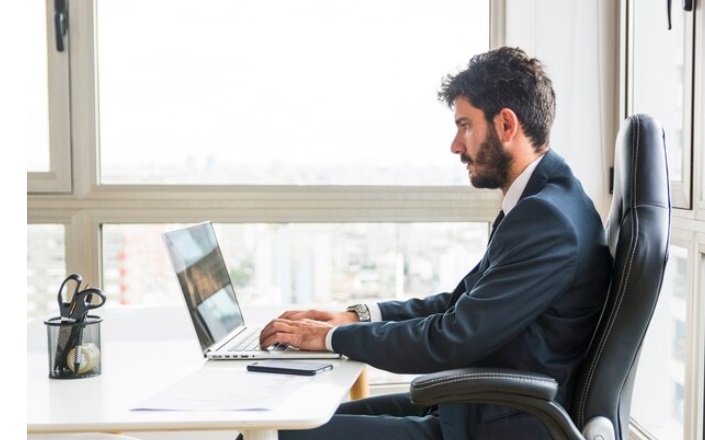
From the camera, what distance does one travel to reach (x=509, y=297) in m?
1.46

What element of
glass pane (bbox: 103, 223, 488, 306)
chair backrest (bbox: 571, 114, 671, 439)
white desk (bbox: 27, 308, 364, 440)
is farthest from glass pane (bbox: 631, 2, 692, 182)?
white desk (bbox: 27, 308, 364, 440)

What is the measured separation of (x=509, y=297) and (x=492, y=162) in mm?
349

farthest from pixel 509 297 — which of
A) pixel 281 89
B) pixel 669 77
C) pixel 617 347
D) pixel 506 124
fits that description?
pixel 281 89

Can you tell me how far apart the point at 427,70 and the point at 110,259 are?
→ 4.13ft

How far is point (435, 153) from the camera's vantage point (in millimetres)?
2902

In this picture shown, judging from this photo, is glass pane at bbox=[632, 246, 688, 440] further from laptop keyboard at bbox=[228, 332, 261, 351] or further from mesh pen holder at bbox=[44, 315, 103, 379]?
mesh pen holder at bbox=[44, 315, 103, 379]

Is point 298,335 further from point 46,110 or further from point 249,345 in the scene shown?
point 46,110

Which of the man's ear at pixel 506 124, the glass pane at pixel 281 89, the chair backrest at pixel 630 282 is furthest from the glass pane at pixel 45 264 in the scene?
the chair backrest at pixel 630 282

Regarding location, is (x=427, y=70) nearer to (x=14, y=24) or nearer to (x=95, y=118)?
(x=95, y=118)

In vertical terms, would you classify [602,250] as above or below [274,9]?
below

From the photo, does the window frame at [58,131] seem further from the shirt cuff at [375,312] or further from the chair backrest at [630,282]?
the chair backrest at [630,282]

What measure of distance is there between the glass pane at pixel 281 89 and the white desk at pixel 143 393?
0.98 m

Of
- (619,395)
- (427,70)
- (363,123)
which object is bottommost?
(619,395)

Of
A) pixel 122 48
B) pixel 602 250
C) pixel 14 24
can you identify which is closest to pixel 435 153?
pixel 122 48
